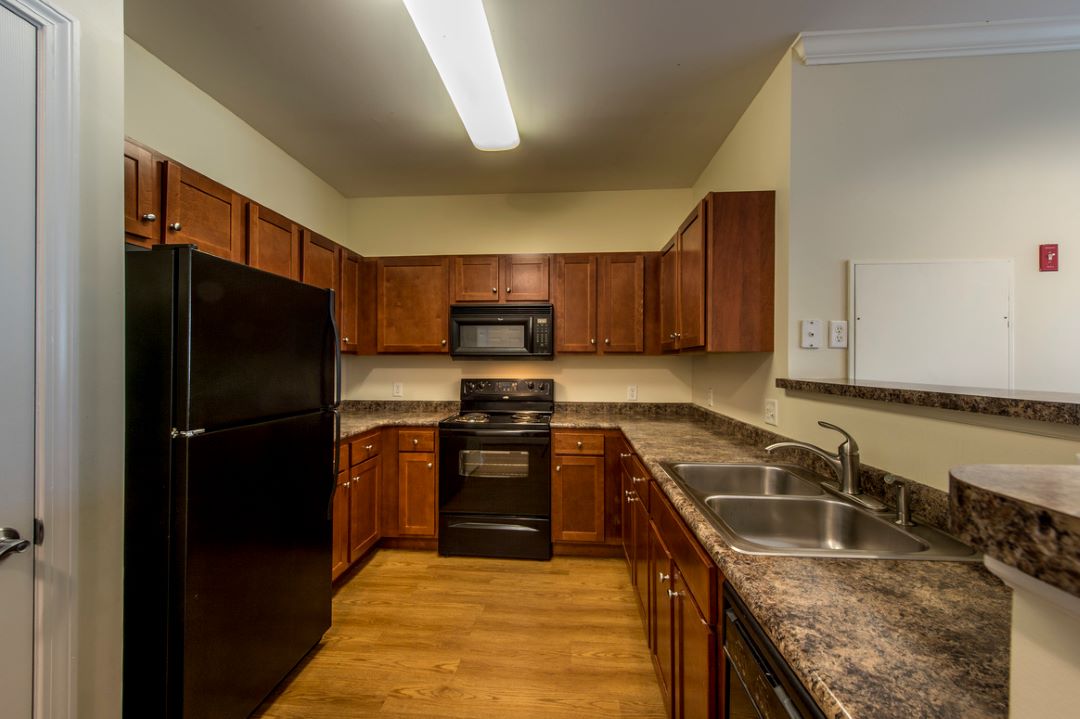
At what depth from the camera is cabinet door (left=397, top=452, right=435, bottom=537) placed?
9.24 ft

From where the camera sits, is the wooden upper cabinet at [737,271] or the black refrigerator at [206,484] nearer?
the black refrigerator at [206,484]

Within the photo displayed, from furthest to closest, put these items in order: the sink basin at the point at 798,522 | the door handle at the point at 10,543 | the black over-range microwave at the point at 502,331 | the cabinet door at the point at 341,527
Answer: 1. the black over-range microwave at the point at 502,331
2. the cabinet door at the point at 341,527
3. the sink basin at the point at 798,522
4. the door handle at the point at 10,543

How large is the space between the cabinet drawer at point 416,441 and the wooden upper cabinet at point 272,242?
1.22 meters

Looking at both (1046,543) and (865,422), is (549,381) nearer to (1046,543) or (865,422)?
(865,422)

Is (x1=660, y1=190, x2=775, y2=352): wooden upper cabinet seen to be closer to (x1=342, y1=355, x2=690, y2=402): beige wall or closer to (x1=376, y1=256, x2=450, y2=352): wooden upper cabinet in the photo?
(x1=342, y1=355, x2=690, y2=402): beige wall

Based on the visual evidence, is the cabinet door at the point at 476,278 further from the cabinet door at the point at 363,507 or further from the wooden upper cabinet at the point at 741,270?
the wooden upper cabinet at the point at 741,270

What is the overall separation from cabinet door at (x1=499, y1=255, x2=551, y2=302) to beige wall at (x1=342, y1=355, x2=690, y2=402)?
58 centimetres

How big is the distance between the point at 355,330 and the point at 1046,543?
3.32m

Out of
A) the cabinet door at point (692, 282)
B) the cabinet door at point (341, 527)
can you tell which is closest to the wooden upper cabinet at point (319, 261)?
the cabinet door at point (341, 527)

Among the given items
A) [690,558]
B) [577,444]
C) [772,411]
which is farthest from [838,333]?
[577,444]

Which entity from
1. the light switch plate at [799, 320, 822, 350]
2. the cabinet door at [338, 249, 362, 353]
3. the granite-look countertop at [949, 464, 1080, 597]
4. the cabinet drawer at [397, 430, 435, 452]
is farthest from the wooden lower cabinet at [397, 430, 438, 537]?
the granite-look countertop at [949, 464, 1080, 597]

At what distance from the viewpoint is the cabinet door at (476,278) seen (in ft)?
Result: 10.2

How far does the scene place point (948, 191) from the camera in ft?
5.57

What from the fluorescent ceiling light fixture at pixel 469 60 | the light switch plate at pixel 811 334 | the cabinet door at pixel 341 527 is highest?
the fluorescent ceiling light fixture at pixel 469 60
